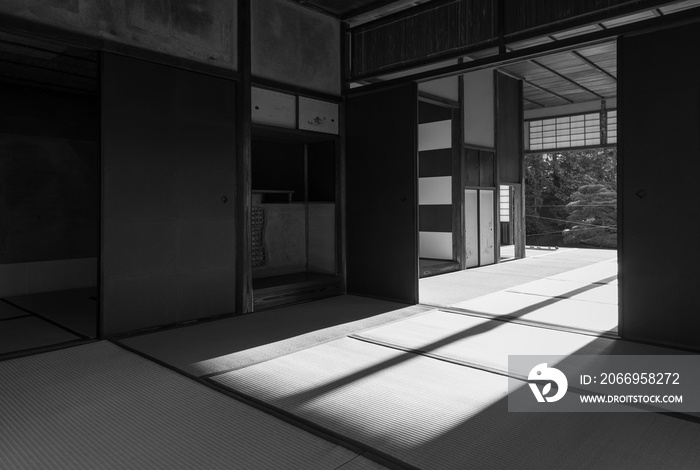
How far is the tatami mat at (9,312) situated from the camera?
13.9 feet

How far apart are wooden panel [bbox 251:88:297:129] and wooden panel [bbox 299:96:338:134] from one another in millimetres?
101

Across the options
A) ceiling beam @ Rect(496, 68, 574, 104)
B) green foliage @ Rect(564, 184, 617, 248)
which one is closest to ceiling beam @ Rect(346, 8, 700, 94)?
ceiling beam @ Rect(496, 68, 574, 104)

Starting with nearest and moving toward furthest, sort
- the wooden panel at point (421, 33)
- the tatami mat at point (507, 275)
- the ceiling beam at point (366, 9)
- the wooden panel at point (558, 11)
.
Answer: the wooden panel at point (558, 11) < the wooden panel at point (421, 33) < the ceiling beam at point (366, 9) < the tatami mat at point (507, 275)

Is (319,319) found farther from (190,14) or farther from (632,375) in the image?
(190,14)

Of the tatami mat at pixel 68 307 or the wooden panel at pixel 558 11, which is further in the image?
the tatami mat at pixel 68 307

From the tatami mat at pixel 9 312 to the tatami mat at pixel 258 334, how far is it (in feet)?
5.15

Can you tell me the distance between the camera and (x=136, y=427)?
2.08 m

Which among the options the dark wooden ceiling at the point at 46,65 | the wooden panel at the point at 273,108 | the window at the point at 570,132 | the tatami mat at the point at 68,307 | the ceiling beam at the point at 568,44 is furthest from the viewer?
the window at the point at 570,132

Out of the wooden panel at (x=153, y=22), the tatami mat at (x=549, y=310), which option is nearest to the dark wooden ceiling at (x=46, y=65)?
the wooden panel at (x=153, y=22)

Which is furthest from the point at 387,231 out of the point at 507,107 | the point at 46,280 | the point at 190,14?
the point at 507,107

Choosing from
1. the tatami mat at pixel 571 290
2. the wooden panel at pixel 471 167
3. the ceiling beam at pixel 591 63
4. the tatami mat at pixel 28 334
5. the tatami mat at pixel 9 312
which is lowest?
the tatami mat at pixel 28 334

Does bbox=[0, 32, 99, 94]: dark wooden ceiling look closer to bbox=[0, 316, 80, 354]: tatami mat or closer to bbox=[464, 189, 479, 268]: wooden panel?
bbox=[0, 316, 80, 354]: tatami mat

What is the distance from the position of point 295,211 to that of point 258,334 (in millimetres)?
2279

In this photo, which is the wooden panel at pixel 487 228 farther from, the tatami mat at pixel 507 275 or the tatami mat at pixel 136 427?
the tatami mat at pixel 136 427
